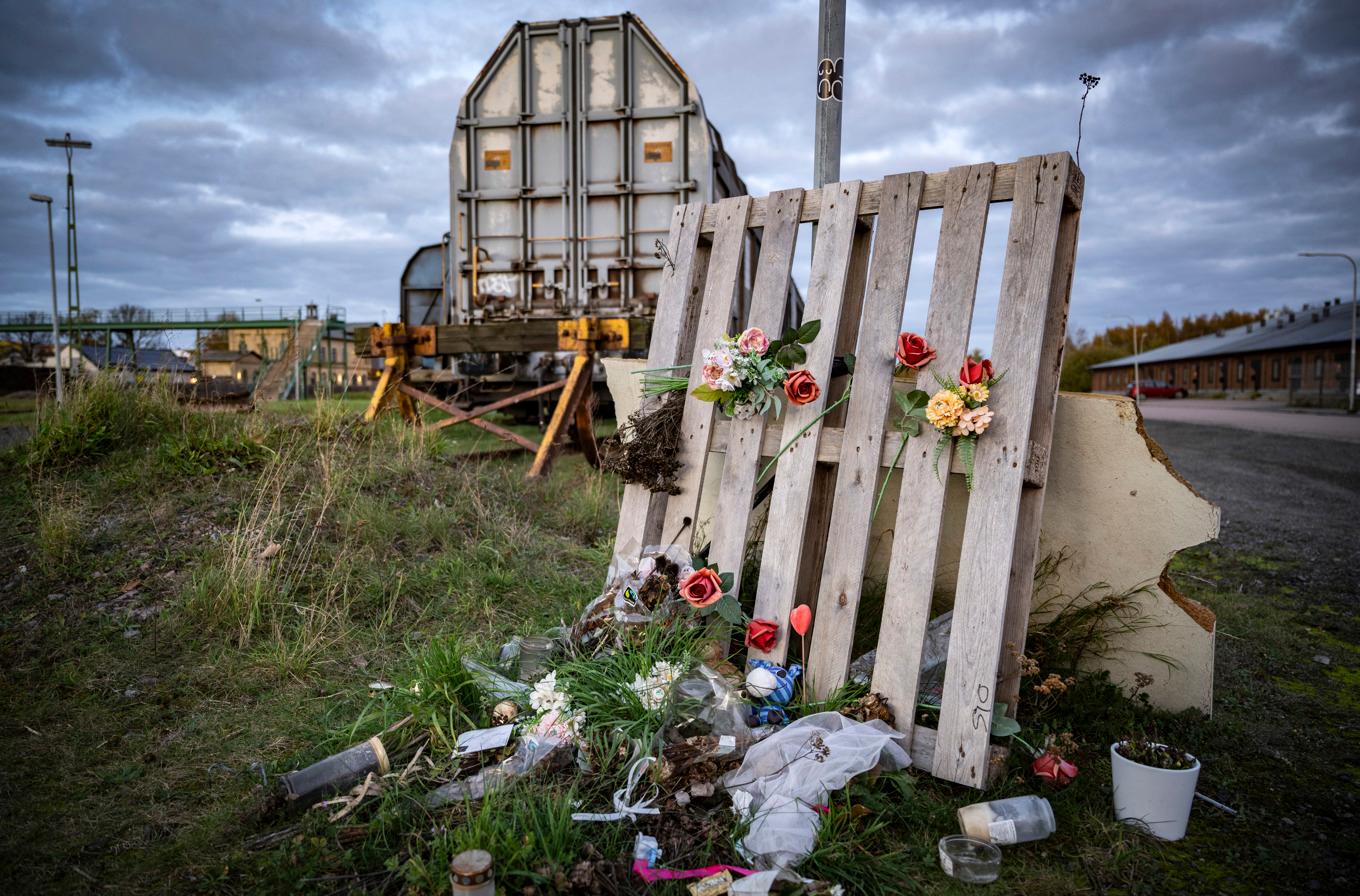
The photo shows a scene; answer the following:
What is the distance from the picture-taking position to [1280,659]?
12.1 ft

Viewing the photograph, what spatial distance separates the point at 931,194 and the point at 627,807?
2418mm

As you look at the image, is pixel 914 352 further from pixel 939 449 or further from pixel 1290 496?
pixel 1290 496

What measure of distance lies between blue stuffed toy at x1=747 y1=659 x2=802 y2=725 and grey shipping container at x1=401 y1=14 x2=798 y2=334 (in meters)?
6.12

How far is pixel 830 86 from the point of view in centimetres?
414

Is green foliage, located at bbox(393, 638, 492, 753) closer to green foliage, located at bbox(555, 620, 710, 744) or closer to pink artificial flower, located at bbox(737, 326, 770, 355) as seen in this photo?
green foliage, located at bbox(555, 620, 710, 744)

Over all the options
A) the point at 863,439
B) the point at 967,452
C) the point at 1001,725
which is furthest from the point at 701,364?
the point at 1001,725

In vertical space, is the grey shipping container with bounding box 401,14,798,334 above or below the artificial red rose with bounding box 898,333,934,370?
above

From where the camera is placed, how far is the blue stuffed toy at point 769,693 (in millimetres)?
2693

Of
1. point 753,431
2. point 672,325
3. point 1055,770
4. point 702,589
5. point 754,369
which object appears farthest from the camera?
point 672,325

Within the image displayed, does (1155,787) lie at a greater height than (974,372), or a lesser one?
lesser

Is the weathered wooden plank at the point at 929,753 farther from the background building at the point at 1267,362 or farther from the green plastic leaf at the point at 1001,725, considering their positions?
the background building at the point at 1267,362

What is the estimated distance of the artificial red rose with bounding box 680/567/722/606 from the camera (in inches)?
109

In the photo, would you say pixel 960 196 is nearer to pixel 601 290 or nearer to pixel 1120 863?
pixel 1120 863

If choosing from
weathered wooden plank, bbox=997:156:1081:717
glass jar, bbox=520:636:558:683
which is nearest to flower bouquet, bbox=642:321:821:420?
weathered wooden plank, bbox=997:156:1081:717
